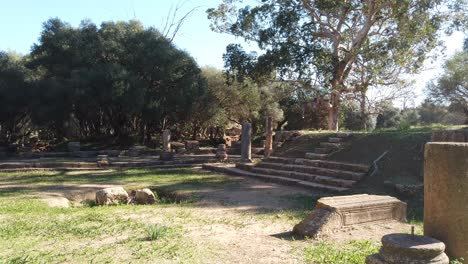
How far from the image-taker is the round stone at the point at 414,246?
4.25 meters

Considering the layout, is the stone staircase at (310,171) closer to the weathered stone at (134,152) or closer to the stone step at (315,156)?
the stone step at (315,156)

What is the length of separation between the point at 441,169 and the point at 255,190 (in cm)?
771

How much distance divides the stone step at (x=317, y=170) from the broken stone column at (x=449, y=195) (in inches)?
279

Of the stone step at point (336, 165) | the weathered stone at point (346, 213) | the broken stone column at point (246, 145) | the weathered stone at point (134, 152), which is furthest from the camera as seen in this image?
the weathered stone at point (134, 152)

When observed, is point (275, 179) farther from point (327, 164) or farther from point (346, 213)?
point (346, 213)

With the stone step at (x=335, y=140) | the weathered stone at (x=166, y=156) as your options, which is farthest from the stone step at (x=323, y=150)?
the weathered stone at (x=166, y=156)

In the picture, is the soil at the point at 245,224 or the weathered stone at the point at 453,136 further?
the weathered stone at the point at 453,136

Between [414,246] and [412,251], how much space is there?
7cm

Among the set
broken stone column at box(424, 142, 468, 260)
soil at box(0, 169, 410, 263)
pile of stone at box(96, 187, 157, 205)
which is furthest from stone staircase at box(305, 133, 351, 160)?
broken stone column at box(424, 142, 468, 260)

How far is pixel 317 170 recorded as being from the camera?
43.9ft

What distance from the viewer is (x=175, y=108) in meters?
27.0

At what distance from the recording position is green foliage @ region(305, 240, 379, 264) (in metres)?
5.18

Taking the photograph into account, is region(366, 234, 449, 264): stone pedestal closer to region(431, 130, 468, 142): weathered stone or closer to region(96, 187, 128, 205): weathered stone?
region(96, 187, 128, 205): weathered stone

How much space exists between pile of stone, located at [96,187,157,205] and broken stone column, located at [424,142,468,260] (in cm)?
700
